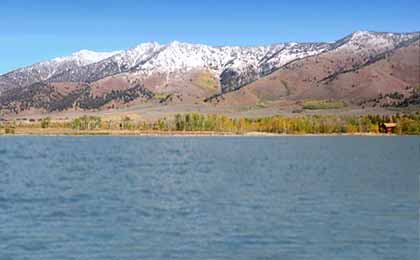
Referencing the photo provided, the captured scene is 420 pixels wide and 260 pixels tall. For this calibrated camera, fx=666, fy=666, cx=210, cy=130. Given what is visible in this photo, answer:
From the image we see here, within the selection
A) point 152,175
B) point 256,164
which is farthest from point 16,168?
point 256,164

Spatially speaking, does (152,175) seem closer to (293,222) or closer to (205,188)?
(205,188)

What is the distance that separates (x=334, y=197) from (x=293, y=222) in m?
12.7

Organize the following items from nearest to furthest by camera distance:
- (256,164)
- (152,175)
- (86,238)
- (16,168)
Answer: (86,238)
(152,175)
(16,168)
(256,164)

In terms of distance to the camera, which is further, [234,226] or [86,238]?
[234,226]

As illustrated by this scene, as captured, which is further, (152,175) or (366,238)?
(152,175)

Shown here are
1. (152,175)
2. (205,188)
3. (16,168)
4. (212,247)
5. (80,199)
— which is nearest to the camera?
(212,247)

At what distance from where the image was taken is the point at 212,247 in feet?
93.2

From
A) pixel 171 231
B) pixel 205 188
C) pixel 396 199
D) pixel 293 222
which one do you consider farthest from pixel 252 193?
pixel 171 231

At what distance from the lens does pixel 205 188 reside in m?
52.5

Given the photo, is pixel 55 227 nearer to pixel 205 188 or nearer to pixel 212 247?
pixel 212 247

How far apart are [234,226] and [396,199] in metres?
17.0

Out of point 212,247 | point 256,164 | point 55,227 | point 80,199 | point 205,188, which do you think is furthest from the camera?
point 256,164

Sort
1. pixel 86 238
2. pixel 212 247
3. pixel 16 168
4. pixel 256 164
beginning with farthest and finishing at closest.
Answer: pixel 256 164 → pixel 16 168 → pixel 86 238 → pixel 212 247

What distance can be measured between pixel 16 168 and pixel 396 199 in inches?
1741
